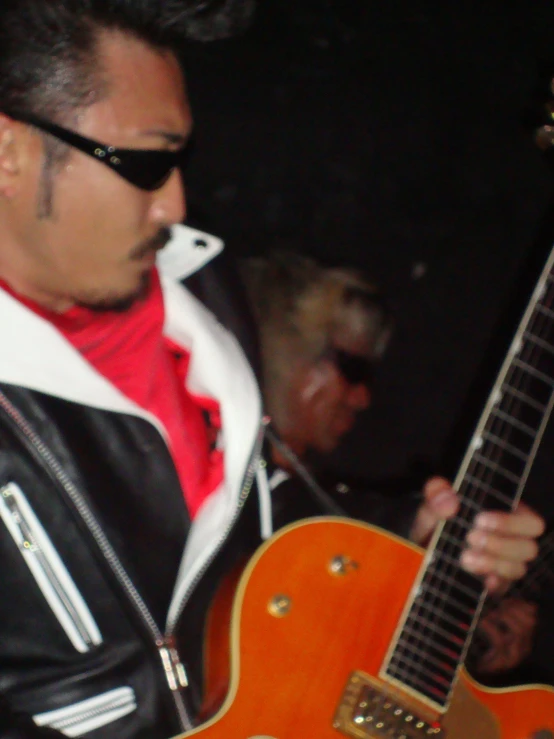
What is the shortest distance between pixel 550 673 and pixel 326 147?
1810mm

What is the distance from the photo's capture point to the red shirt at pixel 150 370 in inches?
63.1

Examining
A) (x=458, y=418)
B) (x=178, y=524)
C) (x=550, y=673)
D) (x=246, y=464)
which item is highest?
(x=246, y=464)

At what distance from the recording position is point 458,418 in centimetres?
282

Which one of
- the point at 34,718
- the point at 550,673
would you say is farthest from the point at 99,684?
the point at 550,673

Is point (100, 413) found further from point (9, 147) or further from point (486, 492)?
point (486, 492)

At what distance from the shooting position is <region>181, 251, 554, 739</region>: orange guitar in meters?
1.35

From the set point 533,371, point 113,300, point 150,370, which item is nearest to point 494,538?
point 533,371

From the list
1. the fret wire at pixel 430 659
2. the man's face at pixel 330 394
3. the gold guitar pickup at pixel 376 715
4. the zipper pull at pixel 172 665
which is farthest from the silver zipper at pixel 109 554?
the man's face at pixel 330 394

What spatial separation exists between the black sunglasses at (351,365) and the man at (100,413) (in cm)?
86

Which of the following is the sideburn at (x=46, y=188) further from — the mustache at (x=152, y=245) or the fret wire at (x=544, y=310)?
the fret wire at (x=544, y=310)

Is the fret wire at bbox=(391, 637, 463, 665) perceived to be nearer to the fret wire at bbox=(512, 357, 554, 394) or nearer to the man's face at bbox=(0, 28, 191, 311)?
the fret wire at bbox=(512, 357, 554, 394)

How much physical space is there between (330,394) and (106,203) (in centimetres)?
115

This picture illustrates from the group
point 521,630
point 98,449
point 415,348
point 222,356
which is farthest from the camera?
point 415,348

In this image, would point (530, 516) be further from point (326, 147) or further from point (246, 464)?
point (326, 147)
